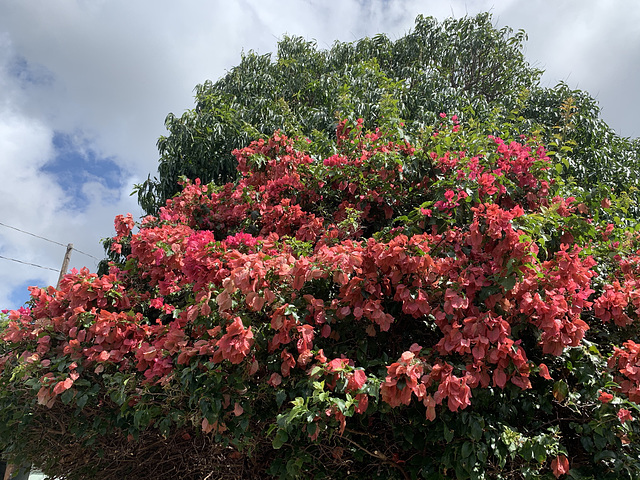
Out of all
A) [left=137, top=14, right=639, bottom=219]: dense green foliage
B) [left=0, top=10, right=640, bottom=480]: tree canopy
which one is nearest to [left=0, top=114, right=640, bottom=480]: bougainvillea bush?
[left=0, top=10, right=640, bottom=480]: tree canopy

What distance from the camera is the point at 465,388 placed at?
2.31 metres

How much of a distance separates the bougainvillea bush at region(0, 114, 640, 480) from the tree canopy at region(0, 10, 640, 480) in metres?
0.01

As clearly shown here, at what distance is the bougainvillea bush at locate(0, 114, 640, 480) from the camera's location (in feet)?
8.00

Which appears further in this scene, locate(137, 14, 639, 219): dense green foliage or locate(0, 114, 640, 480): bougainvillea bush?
locate(137, 14, 639, 219): dense green foliage

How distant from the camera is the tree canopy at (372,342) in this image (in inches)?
96.2

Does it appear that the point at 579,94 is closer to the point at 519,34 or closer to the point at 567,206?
the point at 519,34

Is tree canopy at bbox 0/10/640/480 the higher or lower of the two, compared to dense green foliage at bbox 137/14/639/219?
lower

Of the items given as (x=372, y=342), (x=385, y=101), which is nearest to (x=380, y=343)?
(x=372, y=342)

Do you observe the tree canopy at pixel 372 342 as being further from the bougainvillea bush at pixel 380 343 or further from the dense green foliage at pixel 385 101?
the dense green foliage at pixel 385 101

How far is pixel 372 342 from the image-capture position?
2.89m

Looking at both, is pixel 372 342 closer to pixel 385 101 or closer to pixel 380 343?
pixel 380 343

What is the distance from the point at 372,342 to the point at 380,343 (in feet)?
0.34

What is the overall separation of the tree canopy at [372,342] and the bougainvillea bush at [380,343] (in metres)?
0.01

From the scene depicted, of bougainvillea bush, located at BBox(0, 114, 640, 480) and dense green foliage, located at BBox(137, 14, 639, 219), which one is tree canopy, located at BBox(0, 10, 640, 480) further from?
dense green foliage, located at BBox(137, 14, 639, 219)
